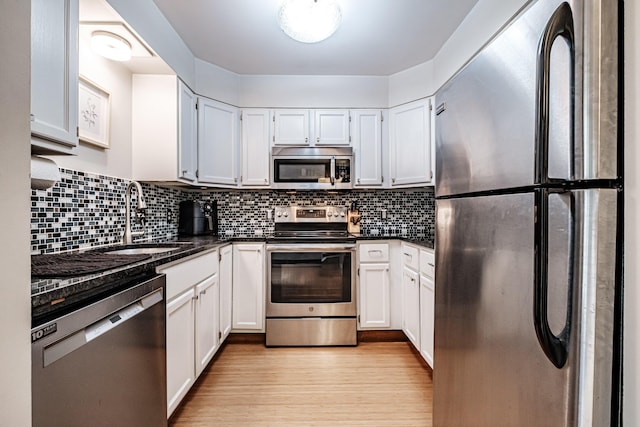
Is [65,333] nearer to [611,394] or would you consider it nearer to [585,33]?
[611,394]

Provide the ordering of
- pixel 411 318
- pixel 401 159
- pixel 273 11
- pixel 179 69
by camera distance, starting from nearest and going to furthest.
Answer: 1. pixel 273 11
2. pixel 179 69
3. pixel 411 318
4. pixel 401 159

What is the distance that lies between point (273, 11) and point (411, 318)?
7.81 feet

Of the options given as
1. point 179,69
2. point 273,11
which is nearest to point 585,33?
point 273,11

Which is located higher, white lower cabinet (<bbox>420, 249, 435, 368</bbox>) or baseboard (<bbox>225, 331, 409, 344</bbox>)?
white lower cabinet (<bbox>420, 249, 435, 368</bbox>)

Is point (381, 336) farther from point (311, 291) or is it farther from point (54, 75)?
point (54, 75)

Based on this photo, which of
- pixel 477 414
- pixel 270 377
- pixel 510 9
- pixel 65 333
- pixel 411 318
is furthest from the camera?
pixel 411 318

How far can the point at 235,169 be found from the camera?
Result: 2.82m

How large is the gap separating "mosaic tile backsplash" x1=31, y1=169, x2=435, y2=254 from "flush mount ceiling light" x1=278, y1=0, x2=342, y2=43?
146 centimetres

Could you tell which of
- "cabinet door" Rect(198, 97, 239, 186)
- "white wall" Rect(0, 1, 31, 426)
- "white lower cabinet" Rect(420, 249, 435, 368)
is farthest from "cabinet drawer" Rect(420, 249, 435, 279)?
"white wall" Rect(0, 1, 31, 426)

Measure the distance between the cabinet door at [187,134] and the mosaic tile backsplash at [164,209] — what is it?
35 centimetres

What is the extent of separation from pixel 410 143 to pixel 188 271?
2.07m

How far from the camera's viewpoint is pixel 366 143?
289 centimetres

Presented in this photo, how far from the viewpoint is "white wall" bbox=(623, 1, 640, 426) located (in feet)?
2.10

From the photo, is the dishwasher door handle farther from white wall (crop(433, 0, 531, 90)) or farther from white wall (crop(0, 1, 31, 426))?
white wall (crop(433, 0, 531, 90))
